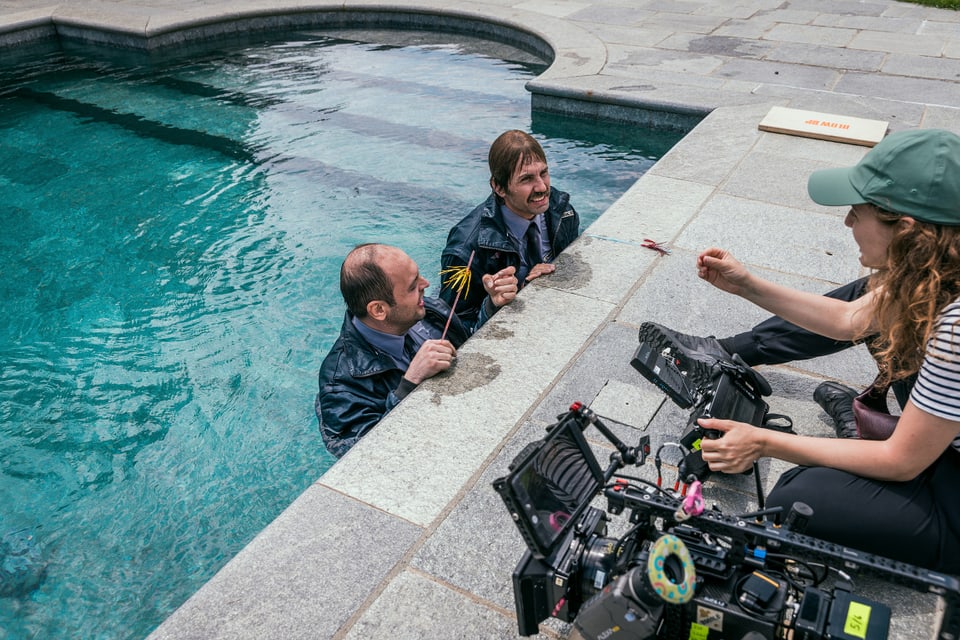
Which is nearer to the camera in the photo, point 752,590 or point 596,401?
→ point 752,590

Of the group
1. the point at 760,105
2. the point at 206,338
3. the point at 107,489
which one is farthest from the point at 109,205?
the point at 760,105

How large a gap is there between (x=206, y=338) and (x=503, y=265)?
8.22 feet

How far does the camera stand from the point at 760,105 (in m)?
8.05

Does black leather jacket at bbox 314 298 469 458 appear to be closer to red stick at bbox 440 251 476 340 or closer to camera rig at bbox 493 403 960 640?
red stick at bbox 440 251 476 340

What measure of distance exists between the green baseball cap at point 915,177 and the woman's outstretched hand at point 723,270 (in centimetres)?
73

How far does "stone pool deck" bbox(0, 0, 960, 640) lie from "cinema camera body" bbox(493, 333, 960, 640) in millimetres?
615

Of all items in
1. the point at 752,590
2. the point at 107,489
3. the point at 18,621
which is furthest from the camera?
the point at 107,489

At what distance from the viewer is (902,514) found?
247cm

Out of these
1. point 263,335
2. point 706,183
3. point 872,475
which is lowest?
point 263,335

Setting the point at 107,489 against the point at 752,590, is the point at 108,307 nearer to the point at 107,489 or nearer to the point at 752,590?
the point at 107,489

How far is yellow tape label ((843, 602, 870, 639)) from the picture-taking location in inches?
73.2

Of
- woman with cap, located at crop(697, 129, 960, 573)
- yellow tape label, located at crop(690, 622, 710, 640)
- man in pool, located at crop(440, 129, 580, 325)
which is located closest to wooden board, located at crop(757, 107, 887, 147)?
man in pool, located at crop(440, 129, 580, 325)

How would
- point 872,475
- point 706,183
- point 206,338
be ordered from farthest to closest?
point 706,183, point 206,338, point 872,475

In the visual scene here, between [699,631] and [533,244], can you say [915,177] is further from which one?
[533,244]
